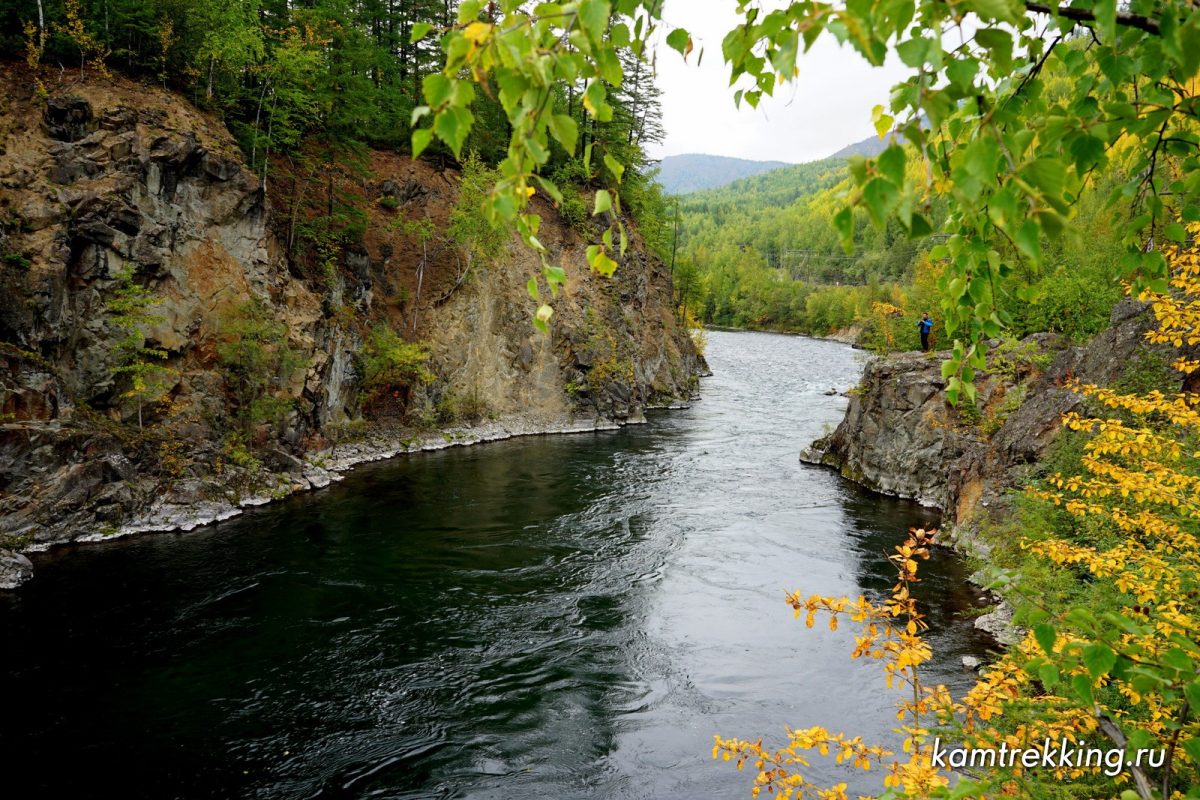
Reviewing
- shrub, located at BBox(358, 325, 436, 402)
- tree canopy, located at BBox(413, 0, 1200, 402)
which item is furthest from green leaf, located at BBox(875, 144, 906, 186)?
shrub, located at BBox(358, 325, 436, 402)

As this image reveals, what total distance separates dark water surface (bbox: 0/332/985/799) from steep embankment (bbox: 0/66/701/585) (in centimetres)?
174

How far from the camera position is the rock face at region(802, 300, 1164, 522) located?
15.5 metres

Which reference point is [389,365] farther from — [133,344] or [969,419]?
[969,419]

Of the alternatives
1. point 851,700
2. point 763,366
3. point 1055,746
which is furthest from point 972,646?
point 763,366

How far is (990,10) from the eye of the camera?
136 centimetres

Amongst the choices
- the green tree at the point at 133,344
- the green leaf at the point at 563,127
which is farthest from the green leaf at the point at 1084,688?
the green tree at the point at 133,344

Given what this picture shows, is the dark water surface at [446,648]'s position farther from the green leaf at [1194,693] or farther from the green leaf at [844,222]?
the green leaf at [844,222]

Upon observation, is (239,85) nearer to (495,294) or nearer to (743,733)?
(495,294)

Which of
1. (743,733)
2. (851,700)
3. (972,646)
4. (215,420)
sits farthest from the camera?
(215,420)

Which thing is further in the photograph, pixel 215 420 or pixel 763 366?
pixel 763 366

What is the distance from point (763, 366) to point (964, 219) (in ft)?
202

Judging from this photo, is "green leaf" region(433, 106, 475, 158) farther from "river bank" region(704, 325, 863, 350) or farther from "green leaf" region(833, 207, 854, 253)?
Result: "river bank" region(704, 325, 863, 350)

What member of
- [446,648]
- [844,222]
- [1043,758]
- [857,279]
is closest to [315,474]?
[446,648]

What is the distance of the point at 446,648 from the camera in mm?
11945
